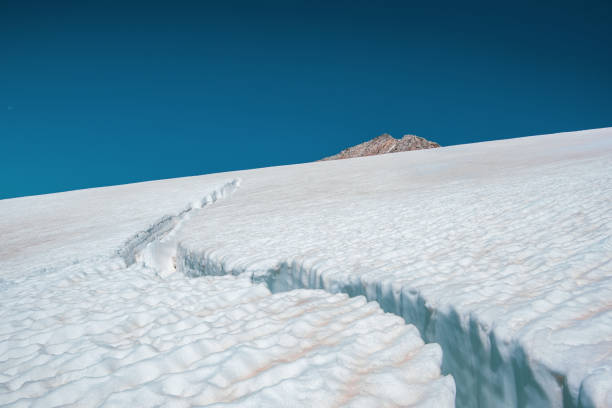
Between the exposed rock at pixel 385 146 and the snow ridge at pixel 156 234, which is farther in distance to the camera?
the exposed rock at pixel 385 146

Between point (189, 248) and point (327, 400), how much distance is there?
4.10 metres

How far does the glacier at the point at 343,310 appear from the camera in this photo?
1.93 metres

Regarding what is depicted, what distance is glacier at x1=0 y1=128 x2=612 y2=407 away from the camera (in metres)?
1.93

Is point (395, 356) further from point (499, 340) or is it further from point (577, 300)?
point (577, 300)

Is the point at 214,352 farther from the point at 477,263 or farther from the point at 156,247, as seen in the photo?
the point at 156,247

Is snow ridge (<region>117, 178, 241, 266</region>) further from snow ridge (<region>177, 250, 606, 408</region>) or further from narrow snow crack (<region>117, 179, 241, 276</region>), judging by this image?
snow ridge (<region>177, 250, 606, 408</region>)

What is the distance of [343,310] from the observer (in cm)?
298

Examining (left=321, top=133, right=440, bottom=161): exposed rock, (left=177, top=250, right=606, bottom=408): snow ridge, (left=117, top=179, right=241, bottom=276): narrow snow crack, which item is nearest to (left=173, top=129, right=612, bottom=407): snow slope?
(left=177, top=250, right=606, bottom=408): snow ridge

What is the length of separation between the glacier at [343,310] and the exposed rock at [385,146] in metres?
55.5

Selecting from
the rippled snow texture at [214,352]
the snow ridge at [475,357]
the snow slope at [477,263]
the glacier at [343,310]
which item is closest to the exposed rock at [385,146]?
the snow slope at [477,263]

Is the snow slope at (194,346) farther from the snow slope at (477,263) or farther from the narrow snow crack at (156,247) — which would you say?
the narrow snow crack at (156,247)

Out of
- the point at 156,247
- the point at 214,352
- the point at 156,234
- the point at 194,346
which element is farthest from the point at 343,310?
the point at 156,234

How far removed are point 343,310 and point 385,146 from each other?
61667 mm

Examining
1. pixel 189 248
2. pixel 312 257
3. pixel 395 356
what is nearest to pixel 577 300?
pixel 395 356
